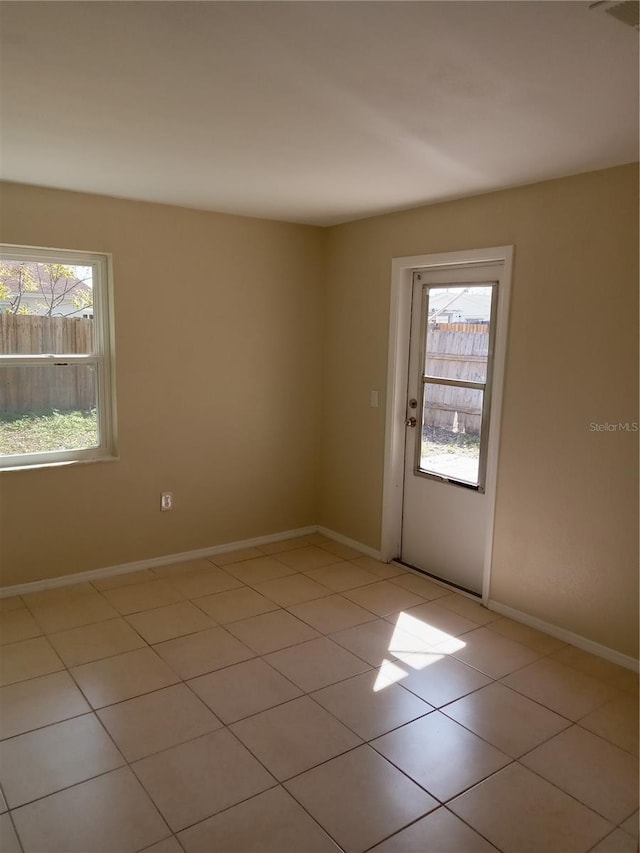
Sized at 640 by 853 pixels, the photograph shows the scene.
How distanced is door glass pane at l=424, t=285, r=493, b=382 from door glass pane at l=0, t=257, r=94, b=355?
2.16m

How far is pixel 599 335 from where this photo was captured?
301cm

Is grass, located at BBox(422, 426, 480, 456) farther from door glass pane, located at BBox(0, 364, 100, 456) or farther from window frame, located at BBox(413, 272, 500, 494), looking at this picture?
door glass pane, located at BBox(0, 364, 100, 456)

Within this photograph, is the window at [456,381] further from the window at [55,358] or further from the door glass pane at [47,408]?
the door glass pane at [47,408]

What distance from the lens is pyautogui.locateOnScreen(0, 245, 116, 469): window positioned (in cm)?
360

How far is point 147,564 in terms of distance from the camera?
4156 mm

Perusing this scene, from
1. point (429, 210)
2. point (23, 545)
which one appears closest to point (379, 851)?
point (23, 545)

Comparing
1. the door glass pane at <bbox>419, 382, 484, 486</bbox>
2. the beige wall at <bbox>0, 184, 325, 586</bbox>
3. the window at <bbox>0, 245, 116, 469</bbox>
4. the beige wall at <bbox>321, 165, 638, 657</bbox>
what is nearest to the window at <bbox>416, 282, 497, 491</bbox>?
the door glass pane at <bbox>419, 382, 484, 486</bbox>

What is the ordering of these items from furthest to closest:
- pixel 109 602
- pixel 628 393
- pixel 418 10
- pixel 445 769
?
pixel 109 602, pixel 628 393, pixel 445 769, pixel 418 10

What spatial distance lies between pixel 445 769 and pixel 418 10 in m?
2.44

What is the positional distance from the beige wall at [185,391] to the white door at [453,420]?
3.14 feet

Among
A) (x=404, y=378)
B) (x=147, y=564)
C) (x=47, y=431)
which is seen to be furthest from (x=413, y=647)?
(x=47, y=431)

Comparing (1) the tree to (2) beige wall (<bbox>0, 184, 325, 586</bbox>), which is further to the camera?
(2) beige wall (<bbox>0, 184, 325, 586</bbox>)

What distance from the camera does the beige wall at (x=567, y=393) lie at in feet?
9.64

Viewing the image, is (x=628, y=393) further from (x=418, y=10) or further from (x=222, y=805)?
(x=222, y=805)
